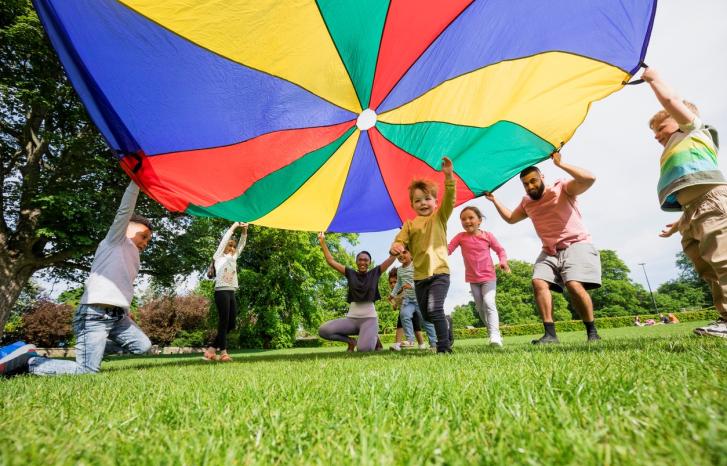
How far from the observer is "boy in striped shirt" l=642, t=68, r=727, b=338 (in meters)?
2.59

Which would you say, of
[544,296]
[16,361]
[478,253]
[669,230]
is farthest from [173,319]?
[669,230]

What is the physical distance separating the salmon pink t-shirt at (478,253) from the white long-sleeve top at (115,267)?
4130mm

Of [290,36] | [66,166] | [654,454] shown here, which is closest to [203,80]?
[290,36]

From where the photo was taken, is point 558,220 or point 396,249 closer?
point 396,249

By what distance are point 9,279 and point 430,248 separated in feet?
38.0

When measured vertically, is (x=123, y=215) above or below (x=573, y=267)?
above

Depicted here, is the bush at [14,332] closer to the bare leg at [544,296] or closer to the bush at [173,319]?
the bush at [173,319]

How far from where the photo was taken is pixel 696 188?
107 inches

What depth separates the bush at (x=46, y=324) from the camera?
21234 mm

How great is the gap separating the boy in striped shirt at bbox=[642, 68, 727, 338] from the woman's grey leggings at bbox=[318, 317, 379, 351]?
3.72 m

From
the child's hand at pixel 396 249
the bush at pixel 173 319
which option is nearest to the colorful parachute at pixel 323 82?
the child's hand at pixel 396 249

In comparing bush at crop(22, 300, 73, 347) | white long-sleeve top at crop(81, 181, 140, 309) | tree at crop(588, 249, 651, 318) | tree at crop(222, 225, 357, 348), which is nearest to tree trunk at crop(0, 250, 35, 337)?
white long-sleeve top at crop(81, 181, 140, 309)

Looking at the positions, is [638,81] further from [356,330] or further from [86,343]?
[86,343]

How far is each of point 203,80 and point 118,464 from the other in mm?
3701
